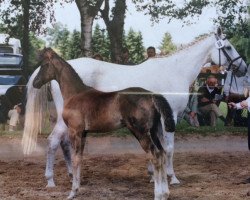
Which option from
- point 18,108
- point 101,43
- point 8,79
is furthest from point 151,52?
point 18,108

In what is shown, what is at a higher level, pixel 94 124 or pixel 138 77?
pixel 138 77

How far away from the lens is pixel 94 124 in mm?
5879

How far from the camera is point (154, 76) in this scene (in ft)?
22.8

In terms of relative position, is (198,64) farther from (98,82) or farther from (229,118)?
(229,118)

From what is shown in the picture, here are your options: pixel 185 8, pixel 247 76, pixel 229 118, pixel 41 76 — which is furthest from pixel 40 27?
pixel 229 118

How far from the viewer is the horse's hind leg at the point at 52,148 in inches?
260

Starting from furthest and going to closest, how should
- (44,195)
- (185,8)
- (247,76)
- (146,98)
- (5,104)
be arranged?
1. (5,104)
2. (247,76)
3. (185,8)
4. (44,195)
5. (146,98)

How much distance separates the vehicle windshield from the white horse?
77 centimetres

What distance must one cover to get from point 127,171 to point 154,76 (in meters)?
1.58

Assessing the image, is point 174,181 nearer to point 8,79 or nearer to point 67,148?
point 67,148

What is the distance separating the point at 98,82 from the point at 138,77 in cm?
61

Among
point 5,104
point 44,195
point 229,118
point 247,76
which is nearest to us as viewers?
point 44,195

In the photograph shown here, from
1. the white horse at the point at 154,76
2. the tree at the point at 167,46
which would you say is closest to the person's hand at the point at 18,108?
the white horse at the point at 154,76

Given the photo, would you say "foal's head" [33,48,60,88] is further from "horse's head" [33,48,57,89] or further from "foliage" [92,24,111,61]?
"foliage" [92,24,111,61]
